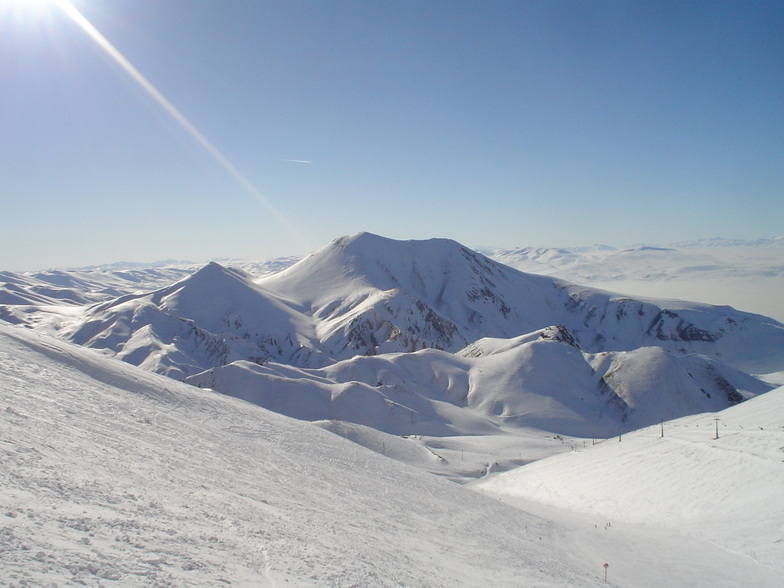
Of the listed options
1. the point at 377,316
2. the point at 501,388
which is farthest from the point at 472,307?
the point at 501,388

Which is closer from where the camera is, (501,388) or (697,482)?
(697,482)

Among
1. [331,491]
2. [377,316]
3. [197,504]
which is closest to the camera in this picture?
[197,504]

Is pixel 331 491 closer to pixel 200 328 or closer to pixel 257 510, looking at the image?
pixel 257 510

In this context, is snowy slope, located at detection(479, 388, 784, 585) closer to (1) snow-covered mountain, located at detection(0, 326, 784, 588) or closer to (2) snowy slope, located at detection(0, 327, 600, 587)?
(1) snow-covered mountain, located at detection(0, 326, 784, 588)

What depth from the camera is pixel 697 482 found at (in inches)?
957

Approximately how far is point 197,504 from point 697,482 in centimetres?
2473

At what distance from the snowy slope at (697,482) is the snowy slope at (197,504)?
6.62 metres

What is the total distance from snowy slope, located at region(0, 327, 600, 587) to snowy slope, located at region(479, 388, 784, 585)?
662 cm

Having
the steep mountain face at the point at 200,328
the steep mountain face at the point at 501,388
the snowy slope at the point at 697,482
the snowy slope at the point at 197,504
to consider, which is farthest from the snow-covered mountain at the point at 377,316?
the snowy slope at the point at 697,482

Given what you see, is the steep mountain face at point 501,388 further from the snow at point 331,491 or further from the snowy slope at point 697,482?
the snowy slope at point 697,482

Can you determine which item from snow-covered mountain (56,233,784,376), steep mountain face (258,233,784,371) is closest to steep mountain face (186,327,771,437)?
snow-covered mountain (56,233,784,376)

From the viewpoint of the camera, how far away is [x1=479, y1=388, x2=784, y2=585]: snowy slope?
19.1m

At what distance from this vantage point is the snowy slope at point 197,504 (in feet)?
25.1

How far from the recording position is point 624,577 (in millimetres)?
15898
